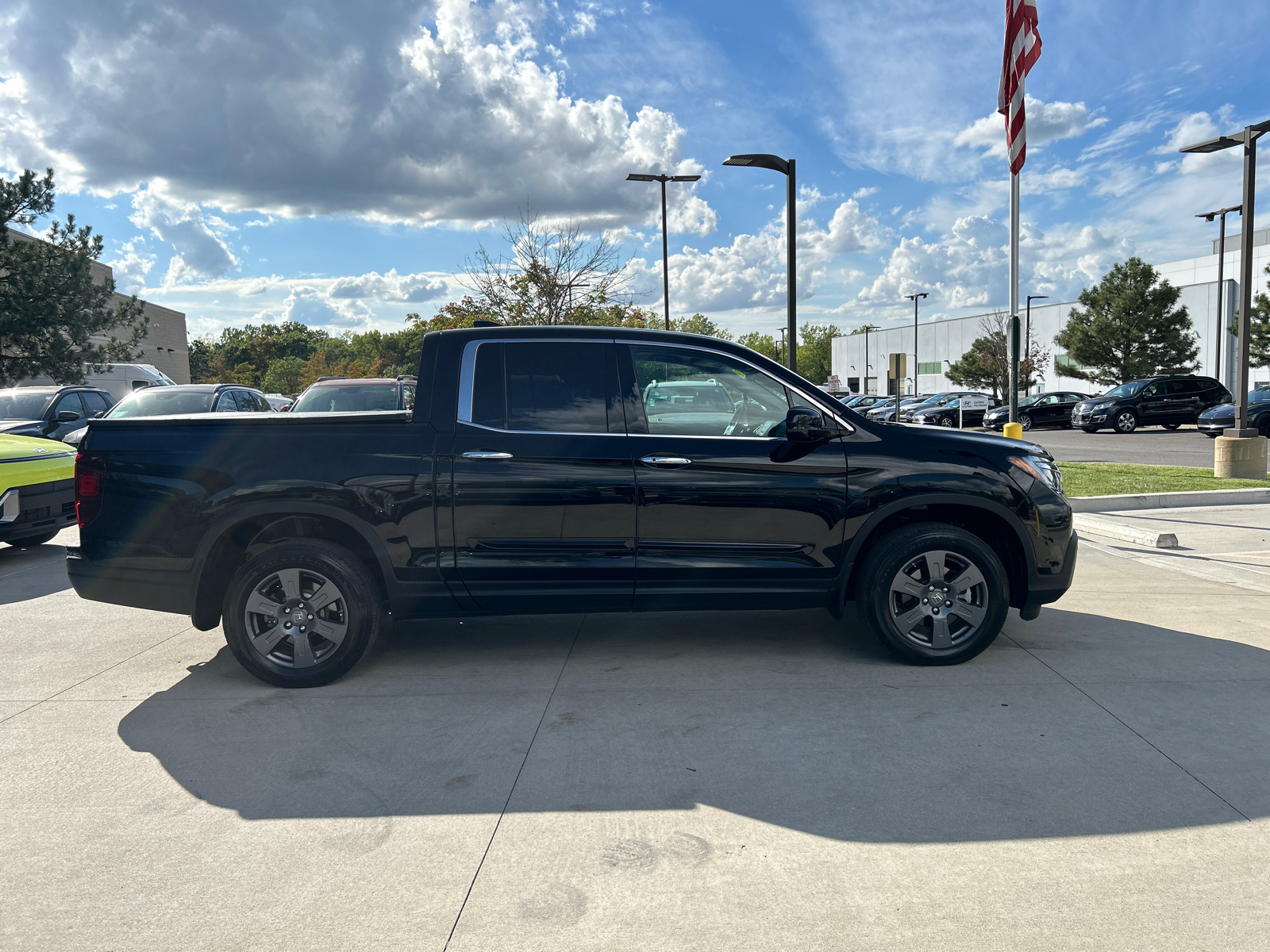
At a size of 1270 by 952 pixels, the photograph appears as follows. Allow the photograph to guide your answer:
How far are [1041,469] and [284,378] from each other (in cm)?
10891

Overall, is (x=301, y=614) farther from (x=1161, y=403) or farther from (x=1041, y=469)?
(x=1161, y=403)

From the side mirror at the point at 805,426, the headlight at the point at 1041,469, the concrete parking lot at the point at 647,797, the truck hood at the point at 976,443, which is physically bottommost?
the concrete parking lot at the point at 647,797

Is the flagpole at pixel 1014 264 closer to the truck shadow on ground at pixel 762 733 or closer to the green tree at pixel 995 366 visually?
the truck shadow on ground at pixel 762 733

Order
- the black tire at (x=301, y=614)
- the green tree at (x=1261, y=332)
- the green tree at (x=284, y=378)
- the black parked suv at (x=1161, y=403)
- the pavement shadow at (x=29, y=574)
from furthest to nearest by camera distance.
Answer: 1. the green tree at (x=284, y=378)
2. the green tree at (x=1261, y=332)
3. the black parked suv at (x=1161, y=403)
4. the pavement shadow at (x=29, y=574)
5. the black tire at (x=301, y=614)

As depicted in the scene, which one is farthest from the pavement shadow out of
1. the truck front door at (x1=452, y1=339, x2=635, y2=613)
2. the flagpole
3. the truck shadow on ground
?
the flagpole

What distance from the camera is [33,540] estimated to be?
9836 mm

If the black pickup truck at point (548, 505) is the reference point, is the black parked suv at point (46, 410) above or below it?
above

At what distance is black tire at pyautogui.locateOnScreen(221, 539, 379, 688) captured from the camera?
4969 mm

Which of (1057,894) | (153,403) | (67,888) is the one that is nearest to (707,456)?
(1057,894)

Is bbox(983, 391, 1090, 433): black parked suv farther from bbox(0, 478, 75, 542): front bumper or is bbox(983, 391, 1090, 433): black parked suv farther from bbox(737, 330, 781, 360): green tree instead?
bbox(737, 330, 781, 360): green tree

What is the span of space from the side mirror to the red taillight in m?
3.65

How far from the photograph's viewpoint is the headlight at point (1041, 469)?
5355 millimetres

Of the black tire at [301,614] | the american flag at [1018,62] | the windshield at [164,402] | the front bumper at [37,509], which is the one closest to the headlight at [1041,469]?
the black tire at [301,614]

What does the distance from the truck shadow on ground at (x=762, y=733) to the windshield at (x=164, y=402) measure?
861 cm
